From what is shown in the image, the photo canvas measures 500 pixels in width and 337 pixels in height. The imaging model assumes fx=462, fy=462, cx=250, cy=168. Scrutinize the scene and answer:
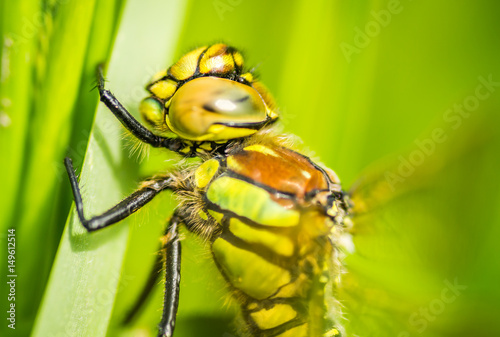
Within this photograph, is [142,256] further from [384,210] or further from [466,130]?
[466,130]

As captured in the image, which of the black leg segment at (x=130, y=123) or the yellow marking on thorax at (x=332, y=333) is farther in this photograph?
the yellow marking on thorax at (x=332, y=333)

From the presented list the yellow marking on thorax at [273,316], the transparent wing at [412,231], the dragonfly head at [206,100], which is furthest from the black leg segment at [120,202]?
the transparent wing at [412,231]

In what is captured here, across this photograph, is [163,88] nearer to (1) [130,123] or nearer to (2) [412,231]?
(1) [130,123]

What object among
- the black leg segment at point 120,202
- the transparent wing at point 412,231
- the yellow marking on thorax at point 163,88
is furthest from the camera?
the transparent wing at point 412,231

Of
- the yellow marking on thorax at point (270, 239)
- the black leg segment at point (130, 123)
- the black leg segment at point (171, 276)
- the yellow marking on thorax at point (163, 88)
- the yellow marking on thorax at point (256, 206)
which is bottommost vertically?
→ the black leg segment at point (171, 276)

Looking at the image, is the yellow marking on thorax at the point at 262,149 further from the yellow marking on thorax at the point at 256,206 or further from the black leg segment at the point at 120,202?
the black leg segment at the point at 120,202

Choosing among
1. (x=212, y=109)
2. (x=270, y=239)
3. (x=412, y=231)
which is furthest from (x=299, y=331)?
(x=212, y=109)

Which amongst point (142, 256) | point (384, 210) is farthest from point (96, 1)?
point (384, 210)
